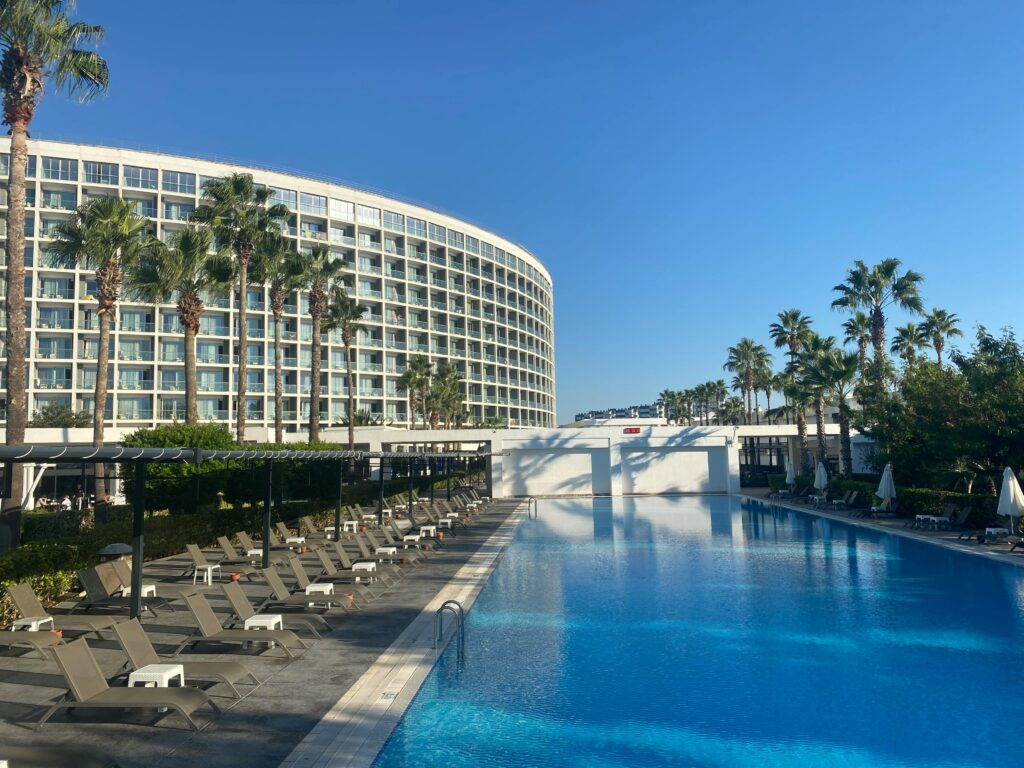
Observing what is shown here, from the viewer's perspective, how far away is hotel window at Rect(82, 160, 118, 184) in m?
58.7

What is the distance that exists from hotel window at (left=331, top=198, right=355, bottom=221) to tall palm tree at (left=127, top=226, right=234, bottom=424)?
43685mm

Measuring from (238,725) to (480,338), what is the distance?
74.1 meters

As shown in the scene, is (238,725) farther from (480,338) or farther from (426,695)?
(480,338)

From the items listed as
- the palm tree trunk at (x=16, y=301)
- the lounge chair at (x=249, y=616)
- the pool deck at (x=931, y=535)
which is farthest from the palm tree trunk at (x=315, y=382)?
the lounge chair at (x=249, y=616)

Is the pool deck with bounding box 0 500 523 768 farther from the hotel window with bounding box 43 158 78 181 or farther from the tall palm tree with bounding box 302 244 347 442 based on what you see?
the hotel window with bounding box 43 158 78 181

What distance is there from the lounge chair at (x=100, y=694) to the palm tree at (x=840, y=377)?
1246 inches

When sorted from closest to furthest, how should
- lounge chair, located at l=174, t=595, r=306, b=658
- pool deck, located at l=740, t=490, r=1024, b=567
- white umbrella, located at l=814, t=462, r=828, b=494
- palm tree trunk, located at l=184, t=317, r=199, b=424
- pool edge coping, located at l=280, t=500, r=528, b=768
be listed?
1. pool edge coping, located at l=280, t=500, r=528, b=768
2. lounge chair, located at l=174, t=595, r=306, b=658
3. pool deck, located at l=740, t=490, r=1024, b=567
4. palm tree trunk, located at l=184, t=317, r=199, b=424
5. white umbrella, located at l=814, t=462, r=828, b=494

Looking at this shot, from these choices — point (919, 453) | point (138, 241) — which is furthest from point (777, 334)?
point (138, 241)

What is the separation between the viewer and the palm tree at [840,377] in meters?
33.3

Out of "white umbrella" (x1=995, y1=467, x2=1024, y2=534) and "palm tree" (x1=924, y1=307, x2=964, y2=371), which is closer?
"white umbrella" (x1=995, y1=467, x2=1024, y2=534)

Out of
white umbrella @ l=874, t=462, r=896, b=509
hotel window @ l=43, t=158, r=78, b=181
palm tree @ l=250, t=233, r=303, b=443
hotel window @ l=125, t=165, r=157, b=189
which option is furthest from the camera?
hotel window @ l=125, t=165, r=157, b=189

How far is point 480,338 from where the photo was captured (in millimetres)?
80375

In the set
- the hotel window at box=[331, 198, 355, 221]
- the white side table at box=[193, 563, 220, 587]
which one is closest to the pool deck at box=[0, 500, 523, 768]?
the white side table at box=[193, 563, 220, 587]

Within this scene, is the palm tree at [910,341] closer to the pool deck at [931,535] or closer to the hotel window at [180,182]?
the pool deck at [931,535]
